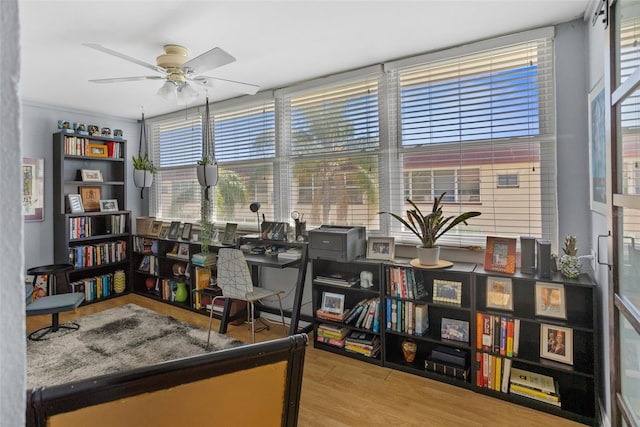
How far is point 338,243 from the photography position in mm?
2881

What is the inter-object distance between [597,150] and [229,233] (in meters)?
Answer: 3.42

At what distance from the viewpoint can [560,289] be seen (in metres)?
2.23

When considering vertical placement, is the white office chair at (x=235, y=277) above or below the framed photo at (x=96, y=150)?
below

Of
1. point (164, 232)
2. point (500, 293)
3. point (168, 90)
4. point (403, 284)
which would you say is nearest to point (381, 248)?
point (403, 284)

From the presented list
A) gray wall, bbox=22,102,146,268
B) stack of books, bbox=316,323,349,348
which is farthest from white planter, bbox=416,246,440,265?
gray wall, bbox=22,102,146,268

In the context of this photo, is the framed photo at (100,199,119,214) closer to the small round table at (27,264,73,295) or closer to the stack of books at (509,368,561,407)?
the small round table at (27,264,73,295)

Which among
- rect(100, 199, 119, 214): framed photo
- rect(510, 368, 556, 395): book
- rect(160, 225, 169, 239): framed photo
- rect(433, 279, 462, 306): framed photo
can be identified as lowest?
rect(510, 368, 556, 395): book

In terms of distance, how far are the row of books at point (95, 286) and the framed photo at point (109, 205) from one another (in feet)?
2.96

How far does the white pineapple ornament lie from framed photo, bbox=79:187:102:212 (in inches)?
208

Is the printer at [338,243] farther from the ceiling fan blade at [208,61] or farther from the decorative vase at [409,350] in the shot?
the ceiling fan blade at [208,61]

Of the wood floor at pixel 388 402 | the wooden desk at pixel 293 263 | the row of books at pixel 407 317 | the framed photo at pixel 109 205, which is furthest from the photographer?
the framed photo at pixel 109 205

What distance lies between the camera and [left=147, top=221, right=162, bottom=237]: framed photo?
476 centimetres

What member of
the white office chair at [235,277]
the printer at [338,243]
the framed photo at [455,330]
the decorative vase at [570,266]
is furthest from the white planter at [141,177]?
the decorative vase at [570,266]

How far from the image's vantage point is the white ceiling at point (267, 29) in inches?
85.8
